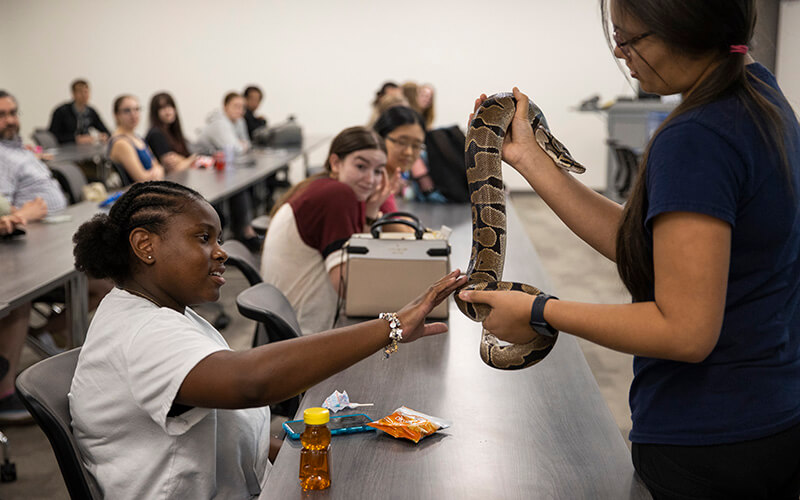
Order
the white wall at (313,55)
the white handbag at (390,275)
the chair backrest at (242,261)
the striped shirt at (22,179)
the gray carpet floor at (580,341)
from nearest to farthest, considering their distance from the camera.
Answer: the white handbag at (390,275)
the chair backrest at (242,261)
the gray carpet floor at (580,341)
the striped shirt at (22,179)
the white wall at (313,55)

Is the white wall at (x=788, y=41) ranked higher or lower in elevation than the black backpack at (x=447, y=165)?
higher

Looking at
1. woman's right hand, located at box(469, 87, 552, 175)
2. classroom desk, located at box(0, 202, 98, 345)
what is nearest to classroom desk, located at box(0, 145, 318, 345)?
classroom desk, located at box(0, 202, 98, 345)

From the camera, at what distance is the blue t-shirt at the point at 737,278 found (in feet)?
3.48

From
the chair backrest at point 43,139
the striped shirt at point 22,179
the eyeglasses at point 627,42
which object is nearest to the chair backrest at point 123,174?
the striped shirt at point 22,179

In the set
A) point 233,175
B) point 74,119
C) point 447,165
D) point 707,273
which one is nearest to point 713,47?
point 707,273

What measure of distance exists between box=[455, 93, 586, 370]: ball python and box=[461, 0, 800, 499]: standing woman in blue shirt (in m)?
0.18

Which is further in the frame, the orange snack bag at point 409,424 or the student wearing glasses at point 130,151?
the student wearing glasses at point 130,151

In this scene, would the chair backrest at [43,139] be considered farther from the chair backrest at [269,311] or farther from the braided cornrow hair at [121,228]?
the braided cornrow hair at [121,228]

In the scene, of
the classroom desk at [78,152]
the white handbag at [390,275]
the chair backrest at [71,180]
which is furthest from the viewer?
the classroom desk at [78,152]

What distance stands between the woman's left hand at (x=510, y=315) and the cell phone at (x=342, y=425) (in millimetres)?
421

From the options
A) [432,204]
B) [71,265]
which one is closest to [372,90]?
[432,204]

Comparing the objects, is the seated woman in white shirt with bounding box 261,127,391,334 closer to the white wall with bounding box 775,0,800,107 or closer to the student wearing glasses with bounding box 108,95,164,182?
the white wall with bounding box 775,0,800,107

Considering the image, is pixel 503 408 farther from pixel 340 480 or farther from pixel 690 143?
pixel 690 143

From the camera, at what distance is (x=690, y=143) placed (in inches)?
42.2
